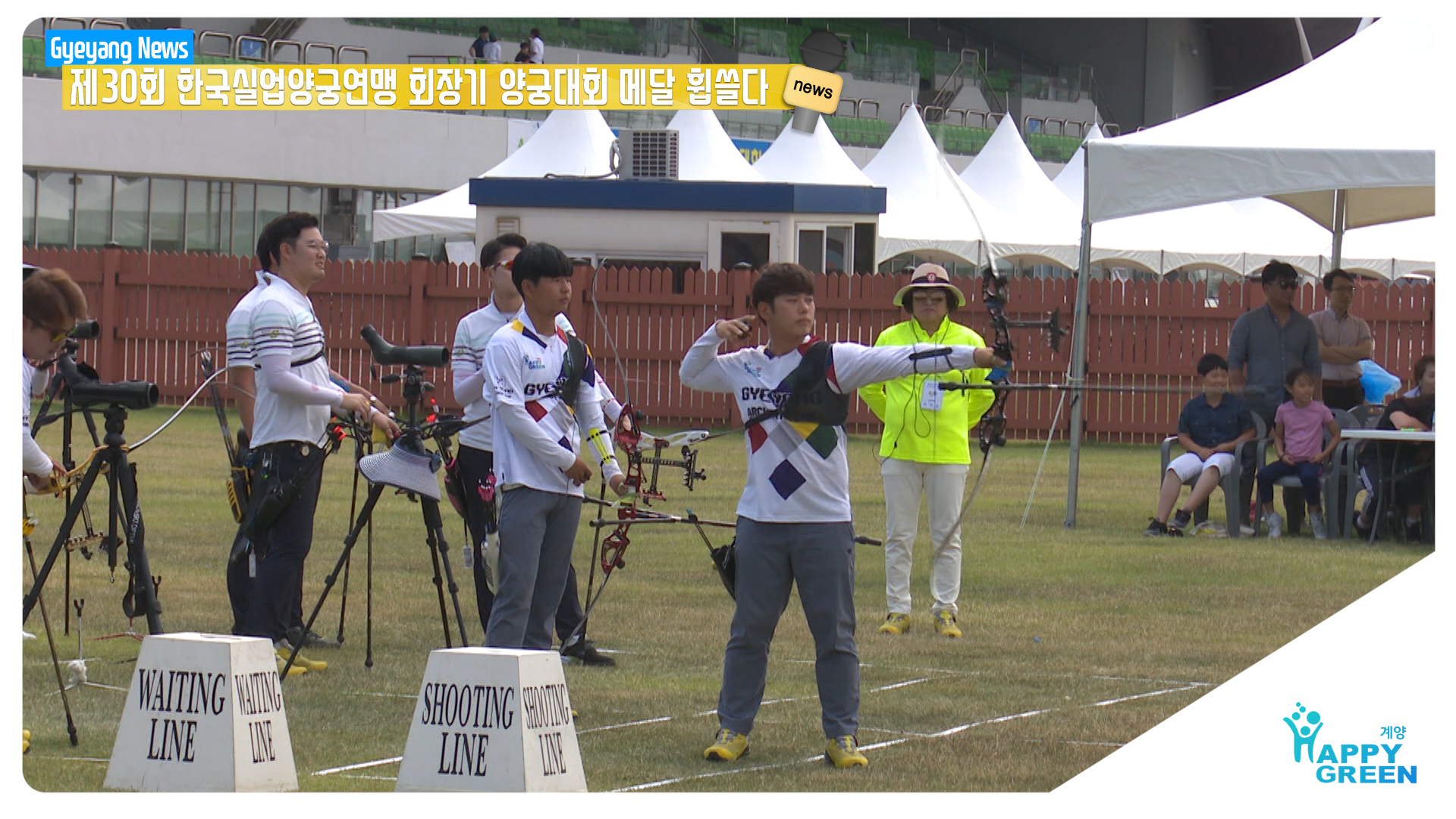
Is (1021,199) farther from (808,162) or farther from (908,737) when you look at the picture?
(908,737)

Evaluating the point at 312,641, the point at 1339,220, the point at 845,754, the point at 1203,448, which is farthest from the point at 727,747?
the point at 1339,220

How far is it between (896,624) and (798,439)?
266cm

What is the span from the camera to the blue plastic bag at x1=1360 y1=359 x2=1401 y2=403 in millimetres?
13844

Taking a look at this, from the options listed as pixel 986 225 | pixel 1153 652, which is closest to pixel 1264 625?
pixel 1153 652

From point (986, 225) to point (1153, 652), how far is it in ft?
68.8

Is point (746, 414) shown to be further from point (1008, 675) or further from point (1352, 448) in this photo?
point (1352, 448)

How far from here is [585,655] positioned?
7375 millimetres

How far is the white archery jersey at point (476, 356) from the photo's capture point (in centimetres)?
720

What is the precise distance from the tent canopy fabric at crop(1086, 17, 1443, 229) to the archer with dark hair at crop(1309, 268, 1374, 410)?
1.54 meters

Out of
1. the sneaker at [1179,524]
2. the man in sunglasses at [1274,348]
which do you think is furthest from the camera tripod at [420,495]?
the man in sunglasses at [1274,348]

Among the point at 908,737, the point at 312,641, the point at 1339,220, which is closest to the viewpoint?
the point at 908,737

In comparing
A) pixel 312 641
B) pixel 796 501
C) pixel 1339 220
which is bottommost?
pixel 312 641

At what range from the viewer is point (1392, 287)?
60.6 ft

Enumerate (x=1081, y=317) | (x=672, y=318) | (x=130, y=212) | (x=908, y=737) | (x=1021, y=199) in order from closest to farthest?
(x=908, y=737), (x=1081, y=317), (x=672, y=318), (x=130, y=212), (x=1021, y=199)
